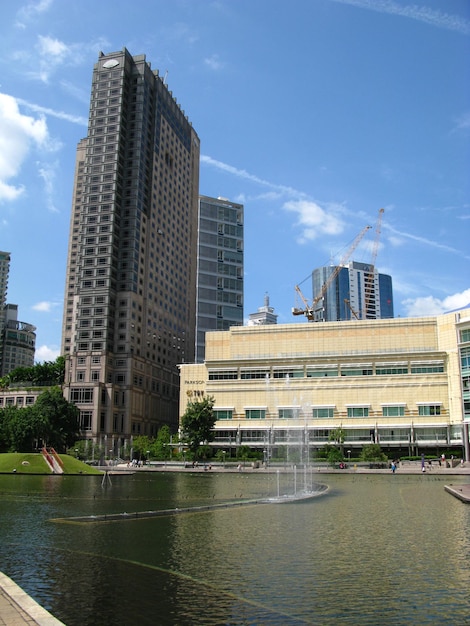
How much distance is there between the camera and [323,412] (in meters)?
119

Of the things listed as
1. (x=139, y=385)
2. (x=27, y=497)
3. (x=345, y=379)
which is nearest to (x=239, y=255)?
(x=139, y=385)

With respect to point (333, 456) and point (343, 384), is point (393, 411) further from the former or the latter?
point (333, 456)

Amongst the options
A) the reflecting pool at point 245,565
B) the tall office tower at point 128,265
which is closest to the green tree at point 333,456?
the tall office tower at point 128,265

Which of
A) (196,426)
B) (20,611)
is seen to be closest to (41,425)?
(196,426)

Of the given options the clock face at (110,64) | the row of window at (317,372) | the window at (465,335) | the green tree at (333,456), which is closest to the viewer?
the green tree at (333,456)

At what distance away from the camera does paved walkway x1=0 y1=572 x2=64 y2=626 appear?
1047cm

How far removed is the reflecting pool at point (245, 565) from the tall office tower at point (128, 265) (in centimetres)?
9781

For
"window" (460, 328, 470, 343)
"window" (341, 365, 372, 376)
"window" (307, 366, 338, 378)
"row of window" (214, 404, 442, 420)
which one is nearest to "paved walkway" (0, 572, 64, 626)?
"row of window" (214, 404, 442, 420)

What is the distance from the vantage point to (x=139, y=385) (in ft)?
456

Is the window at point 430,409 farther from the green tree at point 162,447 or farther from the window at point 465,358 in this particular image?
the green tree at point 162,447

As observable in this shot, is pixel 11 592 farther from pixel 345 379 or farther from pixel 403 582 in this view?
pixel 345 379

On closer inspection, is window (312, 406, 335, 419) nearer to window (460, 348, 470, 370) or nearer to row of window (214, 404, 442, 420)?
row of window (214, 404, 442, 420)

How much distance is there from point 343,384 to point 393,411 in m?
10.8

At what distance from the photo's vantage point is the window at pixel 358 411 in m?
117
